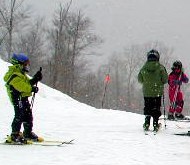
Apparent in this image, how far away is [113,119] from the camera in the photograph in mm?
15633

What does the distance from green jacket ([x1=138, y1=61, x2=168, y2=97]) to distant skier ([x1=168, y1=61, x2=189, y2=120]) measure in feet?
8.45

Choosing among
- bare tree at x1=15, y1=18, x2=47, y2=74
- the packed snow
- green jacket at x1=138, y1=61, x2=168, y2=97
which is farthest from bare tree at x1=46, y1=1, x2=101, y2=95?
green jacket at x1=138, y1=61, x2=168, y2=97

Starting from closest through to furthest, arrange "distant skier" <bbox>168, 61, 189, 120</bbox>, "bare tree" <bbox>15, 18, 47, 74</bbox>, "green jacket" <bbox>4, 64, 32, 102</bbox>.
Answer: "green jacket" <bbox>4, 64, 32, 102</bbox>
"distant skier" <bbox>168, 61, 189, 120</bbox>
"bare tree" <bbox>15, 18, 47, 74</bbox>

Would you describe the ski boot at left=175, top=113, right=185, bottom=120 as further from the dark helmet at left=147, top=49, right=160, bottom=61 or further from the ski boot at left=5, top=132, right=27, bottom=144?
the ski boot at left=5, top=132, right=27, bottom=144

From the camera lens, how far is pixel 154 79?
11.7 metres

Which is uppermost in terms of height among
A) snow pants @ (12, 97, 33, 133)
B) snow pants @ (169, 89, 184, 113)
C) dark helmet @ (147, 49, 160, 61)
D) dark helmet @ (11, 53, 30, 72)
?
dark helmet @ (147, 49, 160, 61)

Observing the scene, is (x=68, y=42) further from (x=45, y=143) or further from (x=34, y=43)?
(x=45, y=143)

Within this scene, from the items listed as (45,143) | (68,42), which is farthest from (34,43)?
(45,143)

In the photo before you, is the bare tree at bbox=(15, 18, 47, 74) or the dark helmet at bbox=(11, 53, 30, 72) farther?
the bare tree at bbox=(15, 18, 47, 74)

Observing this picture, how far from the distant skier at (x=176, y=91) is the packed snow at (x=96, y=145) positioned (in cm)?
51

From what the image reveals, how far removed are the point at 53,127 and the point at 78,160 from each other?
5180 mm

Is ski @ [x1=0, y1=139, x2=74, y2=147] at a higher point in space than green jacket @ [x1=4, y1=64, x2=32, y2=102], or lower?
lower

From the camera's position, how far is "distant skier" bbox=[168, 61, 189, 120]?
46.4 ft

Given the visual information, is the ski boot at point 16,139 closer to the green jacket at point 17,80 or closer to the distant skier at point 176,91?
the green jacket at point 17,80
